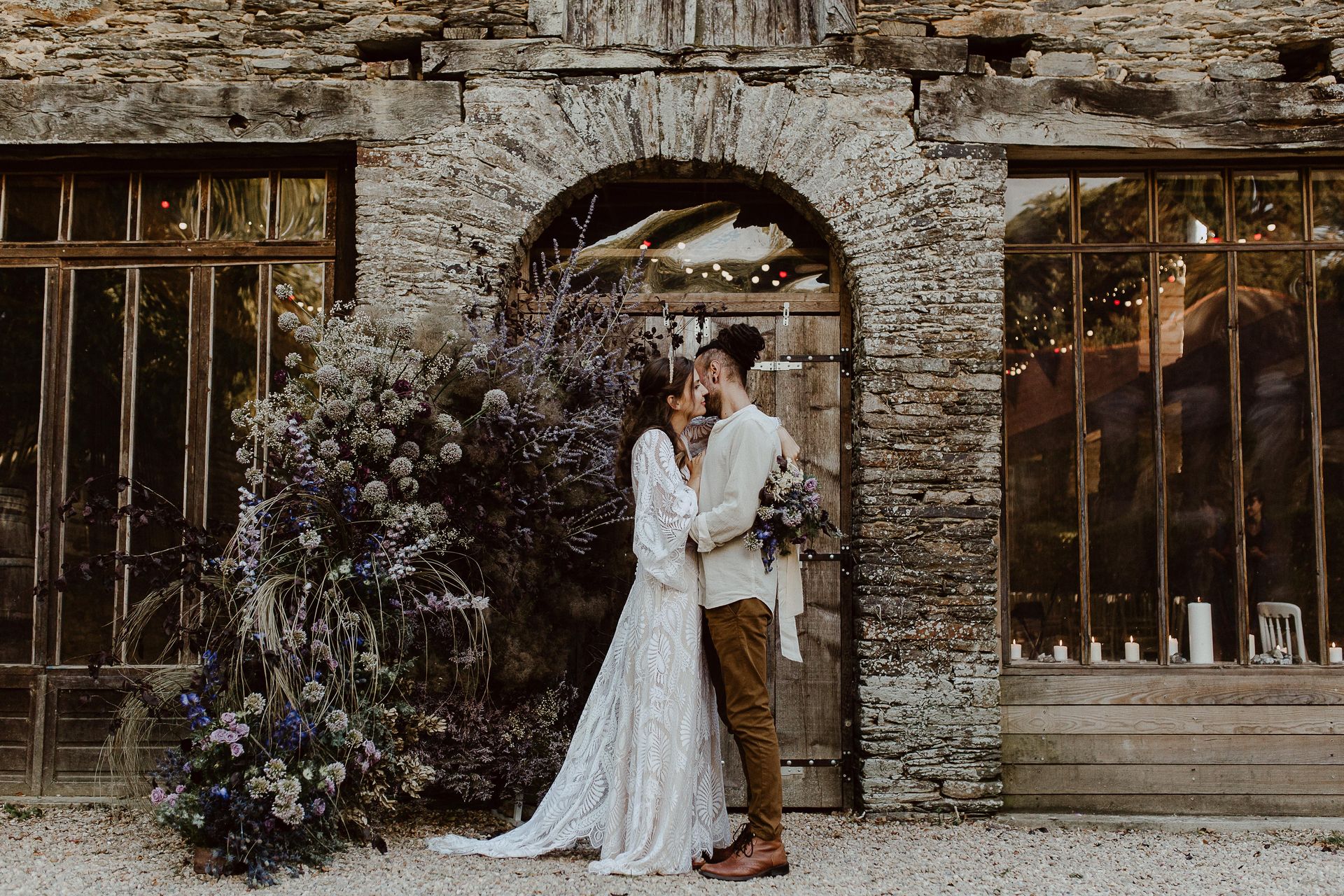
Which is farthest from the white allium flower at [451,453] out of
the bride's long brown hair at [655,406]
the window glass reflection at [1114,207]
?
the window glass reflection at [1114,207]

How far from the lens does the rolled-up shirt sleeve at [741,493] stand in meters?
3.98

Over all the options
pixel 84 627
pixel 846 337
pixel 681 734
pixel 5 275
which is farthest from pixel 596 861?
pixel 5 275

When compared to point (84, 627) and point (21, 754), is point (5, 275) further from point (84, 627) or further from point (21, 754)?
point (21, 754)

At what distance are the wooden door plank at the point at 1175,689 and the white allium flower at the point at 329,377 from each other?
358 centimetres

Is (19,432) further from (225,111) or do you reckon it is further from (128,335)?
(225,111)

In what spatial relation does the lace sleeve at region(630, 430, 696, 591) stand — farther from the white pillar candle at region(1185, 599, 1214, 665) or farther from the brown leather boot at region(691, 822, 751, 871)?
the white pillar candle at region(1185, 599, 1214, 665)

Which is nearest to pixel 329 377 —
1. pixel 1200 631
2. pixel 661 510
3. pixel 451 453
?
pixel 451 453

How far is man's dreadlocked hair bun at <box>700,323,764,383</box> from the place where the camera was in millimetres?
4242

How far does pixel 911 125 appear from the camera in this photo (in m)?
5.16

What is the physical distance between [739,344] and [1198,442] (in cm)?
281

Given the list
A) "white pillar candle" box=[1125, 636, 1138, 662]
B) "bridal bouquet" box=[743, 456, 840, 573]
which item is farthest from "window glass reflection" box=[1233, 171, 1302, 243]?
"bridal bouquet" box=[743, 456, 840, 573]

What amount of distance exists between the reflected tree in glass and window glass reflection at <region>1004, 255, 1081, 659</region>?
0.10 m

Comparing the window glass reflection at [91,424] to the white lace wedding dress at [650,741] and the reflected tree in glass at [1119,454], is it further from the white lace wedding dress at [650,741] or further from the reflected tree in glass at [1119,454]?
the reflected tree in glass at [1119,454]

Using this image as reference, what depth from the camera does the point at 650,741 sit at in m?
4.02
